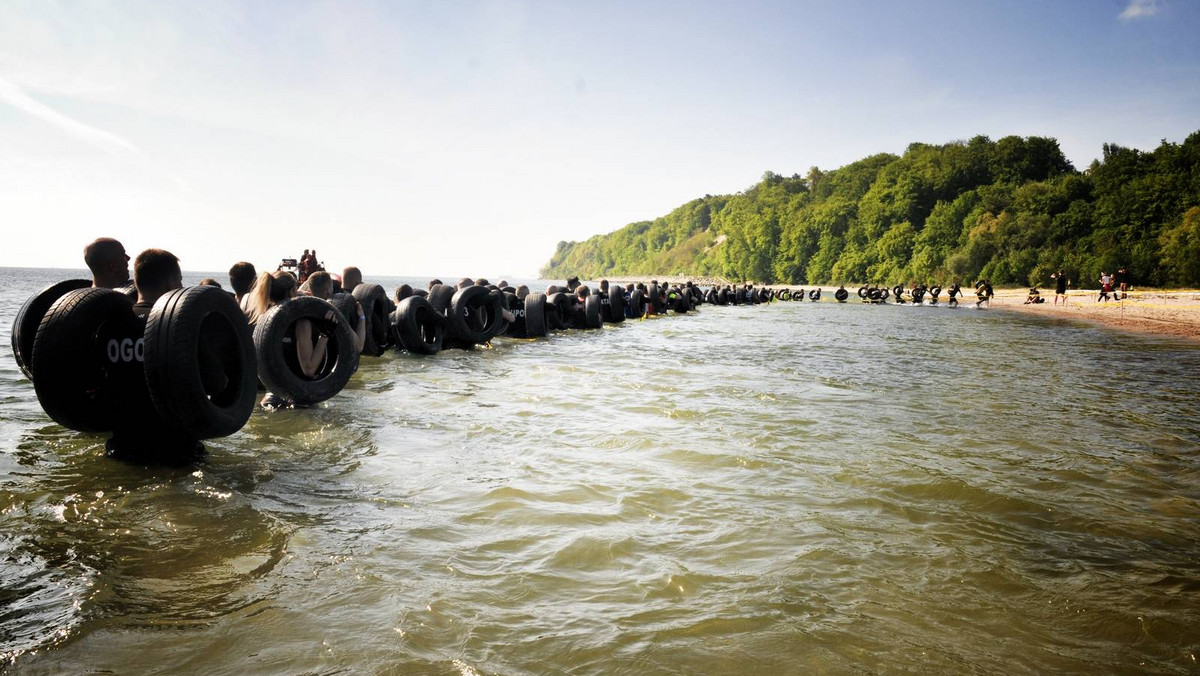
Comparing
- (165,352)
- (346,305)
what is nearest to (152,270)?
(165,352)

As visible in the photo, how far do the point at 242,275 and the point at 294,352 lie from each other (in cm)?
195

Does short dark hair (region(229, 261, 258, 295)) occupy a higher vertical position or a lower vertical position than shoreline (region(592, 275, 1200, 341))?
higher

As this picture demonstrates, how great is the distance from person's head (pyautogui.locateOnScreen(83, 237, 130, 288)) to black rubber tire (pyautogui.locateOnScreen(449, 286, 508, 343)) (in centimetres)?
877

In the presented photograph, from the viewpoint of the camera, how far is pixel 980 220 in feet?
307

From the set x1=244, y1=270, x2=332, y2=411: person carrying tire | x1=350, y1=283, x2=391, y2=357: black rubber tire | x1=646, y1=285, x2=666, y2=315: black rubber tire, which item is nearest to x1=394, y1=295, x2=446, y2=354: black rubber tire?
x1=350, y1=283, x2=391, y2=357: black rubber tire

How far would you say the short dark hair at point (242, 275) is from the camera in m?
8.86

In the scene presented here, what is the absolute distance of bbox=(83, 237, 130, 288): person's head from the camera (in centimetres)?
614

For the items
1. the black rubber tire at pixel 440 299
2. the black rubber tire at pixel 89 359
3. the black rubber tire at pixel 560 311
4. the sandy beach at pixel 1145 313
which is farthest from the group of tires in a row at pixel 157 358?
the sandy beach at pixel 1145 313

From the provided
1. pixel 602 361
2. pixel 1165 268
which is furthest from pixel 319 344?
pixel 1165 268

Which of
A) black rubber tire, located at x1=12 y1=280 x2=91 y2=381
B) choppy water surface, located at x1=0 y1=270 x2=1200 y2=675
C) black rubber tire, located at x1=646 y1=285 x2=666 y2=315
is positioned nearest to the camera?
choppy water surface, located at x1=0 y1=270 x2=1200 y2=675

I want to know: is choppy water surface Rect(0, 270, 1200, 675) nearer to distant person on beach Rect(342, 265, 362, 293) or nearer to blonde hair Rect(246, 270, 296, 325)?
blonde hair Rect(246, 270, 296, 325)

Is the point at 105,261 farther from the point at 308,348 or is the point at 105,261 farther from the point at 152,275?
the point at 308,348

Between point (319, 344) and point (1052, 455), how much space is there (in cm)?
881

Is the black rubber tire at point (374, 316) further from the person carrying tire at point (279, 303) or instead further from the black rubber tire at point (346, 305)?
the person carrying tire at point (279, 303)
